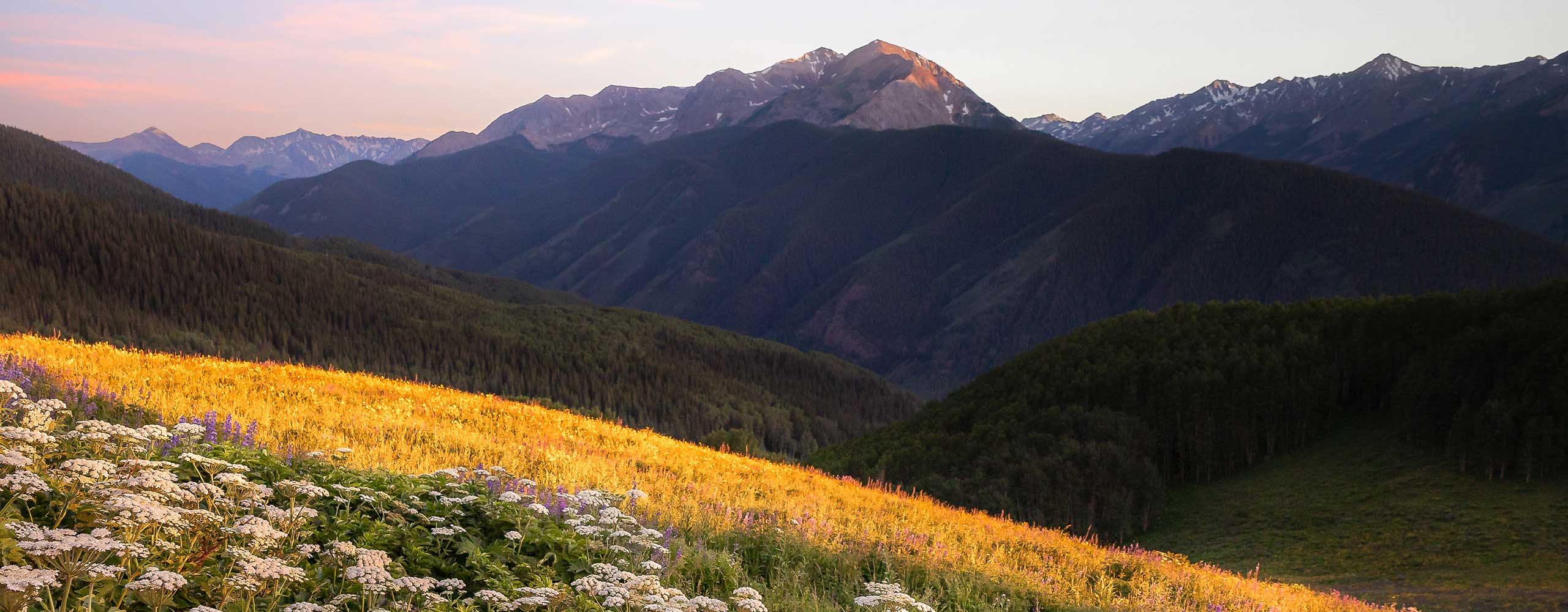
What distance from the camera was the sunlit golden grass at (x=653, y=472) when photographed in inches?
487

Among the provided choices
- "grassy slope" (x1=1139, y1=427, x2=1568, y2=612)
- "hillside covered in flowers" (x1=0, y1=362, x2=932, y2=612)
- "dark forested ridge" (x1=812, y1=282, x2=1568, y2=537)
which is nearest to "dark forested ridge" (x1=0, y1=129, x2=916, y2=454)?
"dark forested ridge" (x1=812, y1=282, x2=1568, y2=537)

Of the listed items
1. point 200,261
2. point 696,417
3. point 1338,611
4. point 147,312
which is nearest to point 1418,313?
point 1338,611

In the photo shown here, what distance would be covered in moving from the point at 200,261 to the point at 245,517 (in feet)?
593

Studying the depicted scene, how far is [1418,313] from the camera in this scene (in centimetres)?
6328

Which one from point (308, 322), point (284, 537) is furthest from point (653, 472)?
point (308, 322)

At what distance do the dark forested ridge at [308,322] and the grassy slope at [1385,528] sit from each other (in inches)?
3448

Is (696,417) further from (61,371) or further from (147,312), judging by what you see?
(61,371)

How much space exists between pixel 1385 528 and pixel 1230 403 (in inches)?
947

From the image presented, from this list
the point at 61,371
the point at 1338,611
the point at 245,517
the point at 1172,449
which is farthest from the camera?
the point at 1172,449

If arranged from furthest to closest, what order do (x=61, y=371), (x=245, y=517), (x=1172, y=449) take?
(x=1172, y=449) < (x=61, y=371) < (x=245, y=517)

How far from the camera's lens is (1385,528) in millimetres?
40812

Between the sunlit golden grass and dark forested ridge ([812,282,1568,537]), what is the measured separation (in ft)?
120

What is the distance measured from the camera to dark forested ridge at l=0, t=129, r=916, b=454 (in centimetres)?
12900

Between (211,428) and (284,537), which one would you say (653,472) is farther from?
(284,537)
